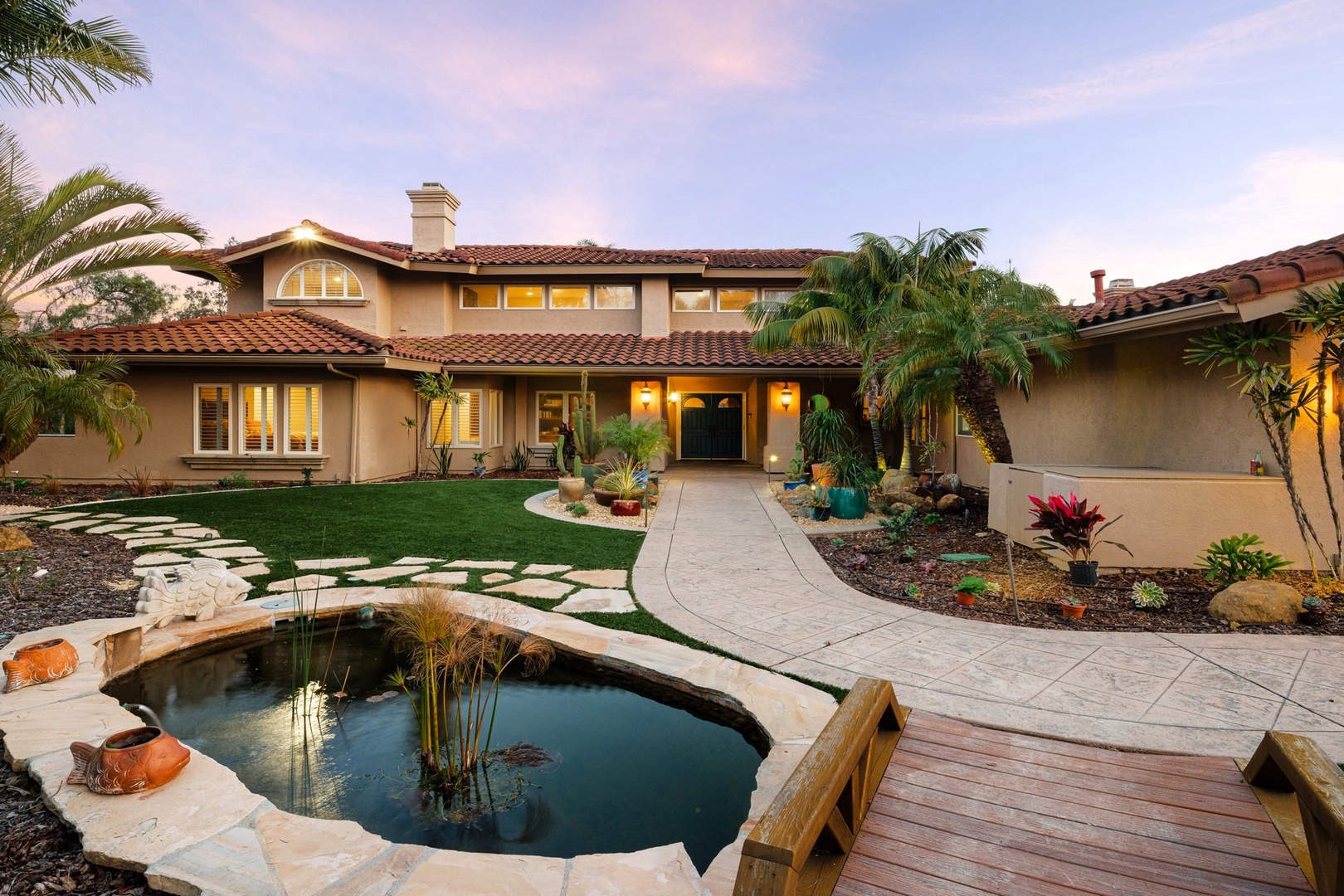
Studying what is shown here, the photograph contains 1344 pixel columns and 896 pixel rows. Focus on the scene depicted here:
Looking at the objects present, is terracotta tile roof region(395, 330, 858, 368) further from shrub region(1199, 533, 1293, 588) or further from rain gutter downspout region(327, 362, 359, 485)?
shrub region(1199, 533, 1293, 588)

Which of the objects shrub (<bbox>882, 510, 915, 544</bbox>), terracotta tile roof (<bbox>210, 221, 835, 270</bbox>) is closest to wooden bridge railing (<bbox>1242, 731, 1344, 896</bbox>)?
shrub (<bbox>882, 510, 915, 544</bbox>)

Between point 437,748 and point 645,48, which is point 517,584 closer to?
point 437,748

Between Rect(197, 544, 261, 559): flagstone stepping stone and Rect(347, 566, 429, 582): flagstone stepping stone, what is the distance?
154 cm

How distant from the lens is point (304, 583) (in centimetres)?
588

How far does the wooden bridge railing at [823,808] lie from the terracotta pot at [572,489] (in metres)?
8.43

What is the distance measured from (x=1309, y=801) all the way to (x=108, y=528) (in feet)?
36.0

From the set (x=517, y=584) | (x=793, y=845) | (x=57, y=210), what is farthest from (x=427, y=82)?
(x=793, y=845)

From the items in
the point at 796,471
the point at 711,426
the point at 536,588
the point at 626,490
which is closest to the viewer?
the point at 536,588

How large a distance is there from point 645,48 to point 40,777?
634 inches

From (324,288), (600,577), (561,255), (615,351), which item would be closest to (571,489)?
(600,577)

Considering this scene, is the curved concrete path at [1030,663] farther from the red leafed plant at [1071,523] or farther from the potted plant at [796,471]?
the potted plant at [796,471]

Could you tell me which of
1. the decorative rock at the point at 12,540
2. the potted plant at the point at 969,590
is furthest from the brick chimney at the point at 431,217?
the potted plant at the point at 969,590

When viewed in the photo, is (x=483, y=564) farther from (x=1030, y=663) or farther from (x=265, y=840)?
(x=1030, y=663)

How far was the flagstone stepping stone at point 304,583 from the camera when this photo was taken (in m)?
5.75
